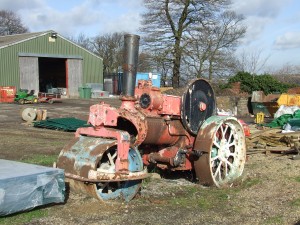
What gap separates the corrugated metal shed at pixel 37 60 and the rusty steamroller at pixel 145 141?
25.4 meters

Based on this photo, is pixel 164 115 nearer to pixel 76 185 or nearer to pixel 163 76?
pixel 76 185

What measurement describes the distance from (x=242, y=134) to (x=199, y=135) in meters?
0.96

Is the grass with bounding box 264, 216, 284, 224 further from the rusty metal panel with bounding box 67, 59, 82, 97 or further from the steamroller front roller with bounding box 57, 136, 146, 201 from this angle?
the rusty metal panel with bounding box 67, 59, 82, 97

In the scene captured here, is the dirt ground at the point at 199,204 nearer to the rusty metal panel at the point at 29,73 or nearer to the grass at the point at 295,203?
the grass at the point at 295,203

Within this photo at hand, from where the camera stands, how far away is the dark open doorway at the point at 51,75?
126 ft

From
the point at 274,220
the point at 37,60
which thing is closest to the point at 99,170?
the point at 274,220

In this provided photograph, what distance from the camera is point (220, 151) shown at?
6691 mm

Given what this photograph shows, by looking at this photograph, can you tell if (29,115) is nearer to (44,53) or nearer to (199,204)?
(199,204)

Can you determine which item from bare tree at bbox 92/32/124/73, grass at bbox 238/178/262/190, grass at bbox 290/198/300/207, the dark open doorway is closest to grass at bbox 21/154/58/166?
grass at bbox 238/178/262/190

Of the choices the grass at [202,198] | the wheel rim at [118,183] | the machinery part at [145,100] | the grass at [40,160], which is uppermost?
the machinery part at [145,100]

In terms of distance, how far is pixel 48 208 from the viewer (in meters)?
5.02

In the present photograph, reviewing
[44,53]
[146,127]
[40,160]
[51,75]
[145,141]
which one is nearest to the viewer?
[146,127]

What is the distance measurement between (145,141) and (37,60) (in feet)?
90.4

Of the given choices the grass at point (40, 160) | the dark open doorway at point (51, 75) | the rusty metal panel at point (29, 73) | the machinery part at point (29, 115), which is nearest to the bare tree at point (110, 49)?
the dark open doorway at point (51, 75)
